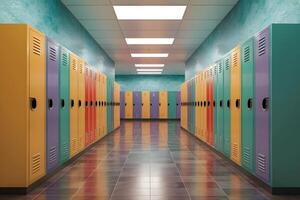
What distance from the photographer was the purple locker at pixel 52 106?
11.6 ft

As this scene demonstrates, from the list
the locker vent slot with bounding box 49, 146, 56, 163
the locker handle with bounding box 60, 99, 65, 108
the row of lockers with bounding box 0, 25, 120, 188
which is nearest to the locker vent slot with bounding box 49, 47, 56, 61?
the row of lockers with bounding box 0, 25, 120, 188

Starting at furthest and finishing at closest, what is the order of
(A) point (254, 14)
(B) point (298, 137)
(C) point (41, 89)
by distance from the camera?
1. (A) point (254, 14)
2. (C) point (41, 89)
3. (B) point (298, 137)

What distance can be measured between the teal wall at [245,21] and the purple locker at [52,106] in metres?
2.85

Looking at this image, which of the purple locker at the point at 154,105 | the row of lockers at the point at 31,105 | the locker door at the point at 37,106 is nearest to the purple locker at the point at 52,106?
the row of lockers at the point at 31,105

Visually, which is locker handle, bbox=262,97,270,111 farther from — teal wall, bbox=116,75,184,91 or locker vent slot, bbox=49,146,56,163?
teal wall, bbox=116,75,184,91

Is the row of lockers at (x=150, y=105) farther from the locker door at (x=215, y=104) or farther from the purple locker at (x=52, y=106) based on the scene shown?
the purple locker at (x=52, y=106)

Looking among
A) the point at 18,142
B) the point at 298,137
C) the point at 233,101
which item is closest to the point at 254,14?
the point at 233,101

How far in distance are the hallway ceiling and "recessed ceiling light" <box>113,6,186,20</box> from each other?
0.48 ft

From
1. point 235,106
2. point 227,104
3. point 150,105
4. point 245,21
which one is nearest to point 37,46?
point 235,106

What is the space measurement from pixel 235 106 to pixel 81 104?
2572 millimetres

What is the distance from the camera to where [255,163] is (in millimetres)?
3365

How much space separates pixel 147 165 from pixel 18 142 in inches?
78.2

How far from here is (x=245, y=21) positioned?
531 cm

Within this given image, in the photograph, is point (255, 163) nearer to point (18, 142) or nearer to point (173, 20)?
point (18, 142)
